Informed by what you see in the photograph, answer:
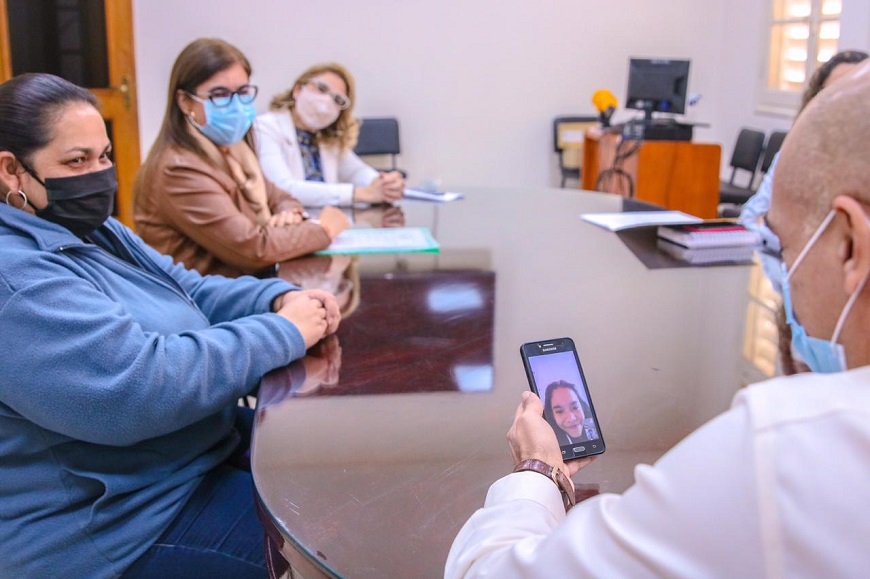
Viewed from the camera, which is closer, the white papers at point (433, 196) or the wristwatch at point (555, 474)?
the wristwatch at point (555, 474)

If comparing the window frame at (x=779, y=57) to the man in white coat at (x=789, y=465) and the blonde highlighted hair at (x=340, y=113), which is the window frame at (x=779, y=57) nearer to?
the blonde highlighted hair at (x=340, y=113)

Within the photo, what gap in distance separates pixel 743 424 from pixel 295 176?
2805 millimetres

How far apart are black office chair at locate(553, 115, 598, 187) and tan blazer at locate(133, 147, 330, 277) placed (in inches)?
159

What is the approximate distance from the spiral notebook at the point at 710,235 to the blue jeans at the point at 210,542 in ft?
4.42

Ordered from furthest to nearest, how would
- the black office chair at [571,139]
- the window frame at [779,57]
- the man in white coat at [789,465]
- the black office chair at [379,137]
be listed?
the black office chair at [571,139] → the black office chair at [379,137] → the window frame at [779,57] → the man in white coat at [789,465]

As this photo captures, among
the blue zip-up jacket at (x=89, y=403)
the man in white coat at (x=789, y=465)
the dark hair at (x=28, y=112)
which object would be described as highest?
the dark hair at (x=28, y=112)

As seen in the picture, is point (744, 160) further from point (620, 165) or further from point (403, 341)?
point (403, 341)

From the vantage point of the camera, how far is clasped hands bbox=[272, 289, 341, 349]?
142cm

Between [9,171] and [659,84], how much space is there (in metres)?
4.17

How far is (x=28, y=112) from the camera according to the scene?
125cm

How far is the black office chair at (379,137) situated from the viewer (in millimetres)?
5625

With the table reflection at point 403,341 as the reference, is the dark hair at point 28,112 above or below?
above

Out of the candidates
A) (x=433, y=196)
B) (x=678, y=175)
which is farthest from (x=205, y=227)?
(x=678, y=175)

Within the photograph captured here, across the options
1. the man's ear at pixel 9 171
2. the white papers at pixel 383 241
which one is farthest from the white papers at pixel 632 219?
the man's ear at pixel 9 171
